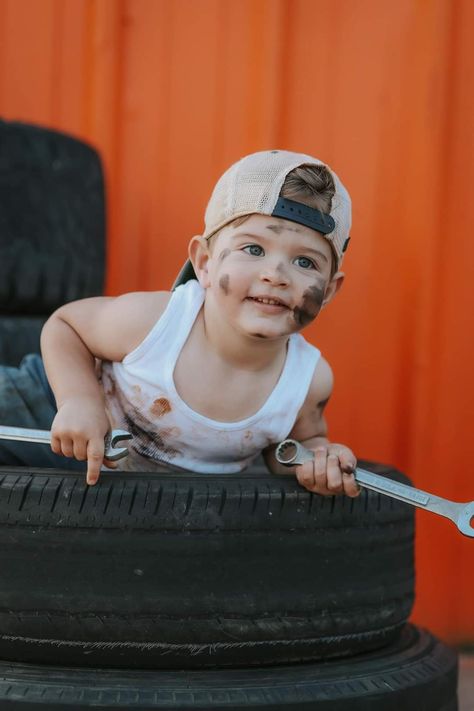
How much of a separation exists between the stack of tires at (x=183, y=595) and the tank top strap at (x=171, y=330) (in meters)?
0.30

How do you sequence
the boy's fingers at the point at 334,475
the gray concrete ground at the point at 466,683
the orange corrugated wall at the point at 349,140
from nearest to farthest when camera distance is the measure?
the boy's fingers at the point at 334,475 → the gray concrete ground at the point at 466,683 → the orange corrugated wall at the point at 349,140

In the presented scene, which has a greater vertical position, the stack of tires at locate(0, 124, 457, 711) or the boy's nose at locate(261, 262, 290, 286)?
the boy's nose at locate(261, 262, 290, 286)

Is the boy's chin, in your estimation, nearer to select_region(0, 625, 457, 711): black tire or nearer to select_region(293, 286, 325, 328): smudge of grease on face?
select_region(293, 286, 325, 328): smudge of grease on face

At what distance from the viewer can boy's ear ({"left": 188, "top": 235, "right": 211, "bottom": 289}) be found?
62.1 inches

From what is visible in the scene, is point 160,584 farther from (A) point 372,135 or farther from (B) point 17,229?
(A) point 372,135

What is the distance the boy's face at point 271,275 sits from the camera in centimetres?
144

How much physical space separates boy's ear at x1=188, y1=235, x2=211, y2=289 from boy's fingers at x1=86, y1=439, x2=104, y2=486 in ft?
1.15

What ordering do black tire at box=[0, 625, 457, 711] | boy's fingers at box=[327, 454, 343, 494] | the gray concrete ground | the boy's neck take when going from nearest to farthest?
black tire at box=[0, 625, 457, 711]
boy's fingers at box=[327, 454, 343, 494]
the boy's neck
the gray concrete ground

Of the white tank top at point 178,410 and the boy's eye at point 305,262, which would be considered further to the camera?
the white tank top at point 178,410

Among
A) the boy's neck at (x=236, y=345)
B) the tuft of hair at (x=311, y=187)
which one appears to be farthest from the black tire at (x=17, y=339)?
the tuft of hair at (x=311, y=187)

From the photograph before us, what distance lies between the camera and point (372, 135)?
8.13 ft

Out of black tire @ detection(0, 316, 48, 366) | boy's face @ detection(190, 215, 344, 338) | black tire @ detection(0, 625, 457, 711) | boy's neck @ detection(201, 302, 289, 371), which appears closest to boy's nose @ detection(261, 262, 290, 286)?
boy's face @ detection(190, 215, 344, 338)

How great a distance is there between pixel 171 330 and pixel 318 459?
1.19 ft

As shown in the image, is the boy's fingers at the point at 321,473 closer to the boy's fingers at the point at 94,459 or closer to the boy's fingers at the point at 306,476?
the boy's fingers at the point at 306,476
